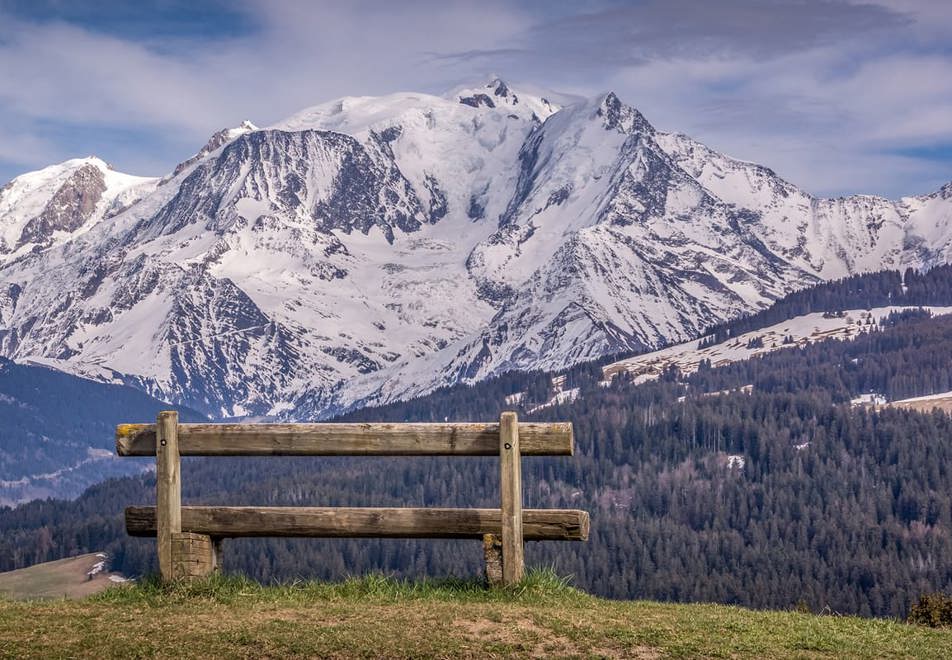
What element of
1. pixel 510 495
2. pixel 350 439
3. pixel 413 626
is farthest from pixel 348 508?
pixel 413 626

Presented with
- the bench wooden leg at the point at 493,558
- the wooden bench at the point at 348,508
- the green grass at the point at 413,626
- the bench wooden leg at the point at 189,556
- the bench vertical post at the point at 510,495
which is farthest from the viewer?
the bench wooden leg at the point at 189,556

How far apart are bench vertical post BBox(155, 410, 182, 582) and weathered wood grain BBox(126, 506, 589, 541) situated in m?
0.32

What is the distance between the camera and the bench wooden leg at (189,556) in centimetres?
2780

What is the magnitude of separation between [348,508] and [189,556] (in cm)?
325

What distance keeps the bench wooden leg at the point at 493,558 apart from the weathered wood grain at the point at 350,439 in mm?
1598

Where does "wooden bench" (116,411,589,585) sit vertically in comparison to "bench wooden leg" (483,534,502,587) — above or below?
above

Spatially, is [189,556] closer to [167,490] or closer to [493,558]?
[167,490]

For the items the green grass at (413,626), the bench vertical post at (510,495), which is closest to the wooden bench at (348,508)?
the bench vertical post at (510,495)

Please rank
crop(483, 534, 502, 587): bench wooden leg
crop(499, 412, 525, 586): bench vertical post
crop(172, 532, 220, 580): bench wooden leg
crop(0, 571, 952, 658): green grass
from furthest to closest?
crop(172, 532, 220, 580): bench wooden leg
crop(483, 534, 502, 587): bench wooden leg
crop(499, 412, 525, 586): bench vertical post
crop(0, 571, 952, 658): green grass

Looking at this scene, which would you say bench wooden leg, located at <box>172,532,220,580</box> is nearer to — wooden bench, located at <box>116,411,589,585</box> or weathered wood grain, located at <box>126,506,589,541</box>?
wooden bench, located at <box>116,411,589,585</box>

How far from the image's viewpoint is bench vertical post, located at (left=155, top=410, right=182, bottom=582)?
27828 mm

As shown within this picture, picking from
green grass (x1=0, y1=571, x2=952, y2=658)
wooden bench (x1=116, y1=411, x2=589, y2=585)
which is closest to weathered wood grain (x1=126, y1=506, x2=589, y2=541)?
wooden bench (x1=116, y1=411, x2=589, y2=585)

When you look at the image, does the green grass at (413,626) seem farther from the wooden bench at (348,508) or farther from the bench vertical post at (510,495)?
the wooden bench at (348,508)

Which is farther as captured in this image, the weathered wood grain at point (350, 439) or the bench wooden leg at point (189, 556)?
the bench wooden leg at point (189, 556)
